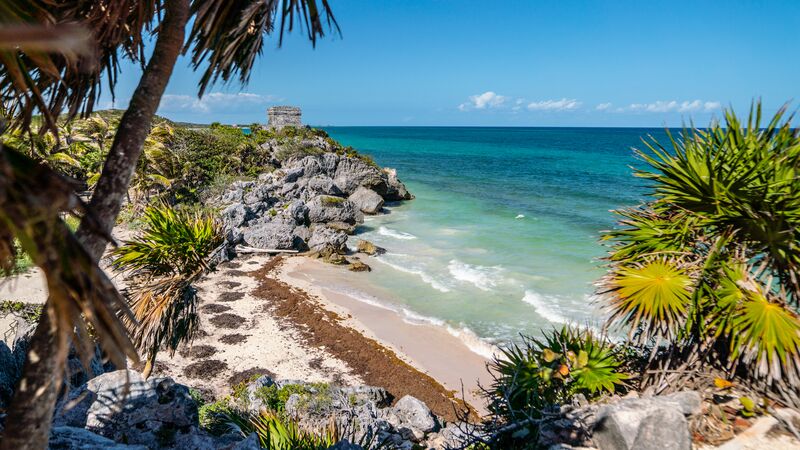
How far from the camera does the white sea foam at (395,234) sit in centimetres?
2422

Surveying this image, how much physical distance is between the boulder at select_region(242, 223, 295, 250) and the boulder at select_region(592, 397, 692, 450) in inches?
680

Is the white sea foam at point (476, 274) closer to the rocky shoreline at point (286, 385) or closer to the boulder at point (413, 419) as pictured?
the rocky shoreline at point (286, 385)

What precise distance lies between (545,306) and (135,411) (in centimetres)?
1297

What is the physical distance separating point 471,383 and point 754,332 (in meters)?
7.11

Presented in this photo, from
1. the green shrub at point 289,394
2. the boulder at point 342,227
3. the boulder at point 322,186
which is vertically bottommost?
the boulder at point 342,227

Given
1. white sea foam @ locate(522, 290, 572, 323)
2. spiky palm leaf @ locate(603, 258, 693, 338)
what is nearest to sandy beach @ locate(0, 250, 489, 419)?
white sea foam @ locate(522, 290, 572, 323)

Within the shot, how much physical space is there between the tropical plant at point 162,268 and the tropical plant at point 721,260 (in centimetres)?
537

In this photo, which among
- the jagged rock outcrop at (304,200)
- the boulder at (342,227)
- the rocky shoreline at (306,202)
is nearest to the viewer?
the rocky shoreline at (306,202)

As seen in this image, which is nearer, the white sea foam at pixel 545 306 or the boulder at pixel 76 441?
the boulder at pixel 76 441

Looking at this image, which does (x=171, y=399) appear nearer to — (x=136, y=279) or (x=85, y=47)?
(x=136, y=279)

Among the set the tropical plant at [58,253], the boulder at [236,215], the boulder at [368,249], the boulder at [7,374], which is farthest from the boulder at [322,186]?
the tropical plant at [58,253]

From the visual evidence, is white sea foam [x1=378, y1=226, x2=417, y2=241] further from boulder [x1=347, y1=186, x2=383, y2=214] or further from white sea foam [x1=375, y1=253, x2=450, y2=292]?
boulder [x1=347, y1=186, x2=383, y2=214]

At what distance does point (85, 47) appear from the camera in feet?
3.46

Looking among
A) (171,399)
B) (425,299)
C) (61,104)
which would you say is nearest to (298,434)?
(171,399)
